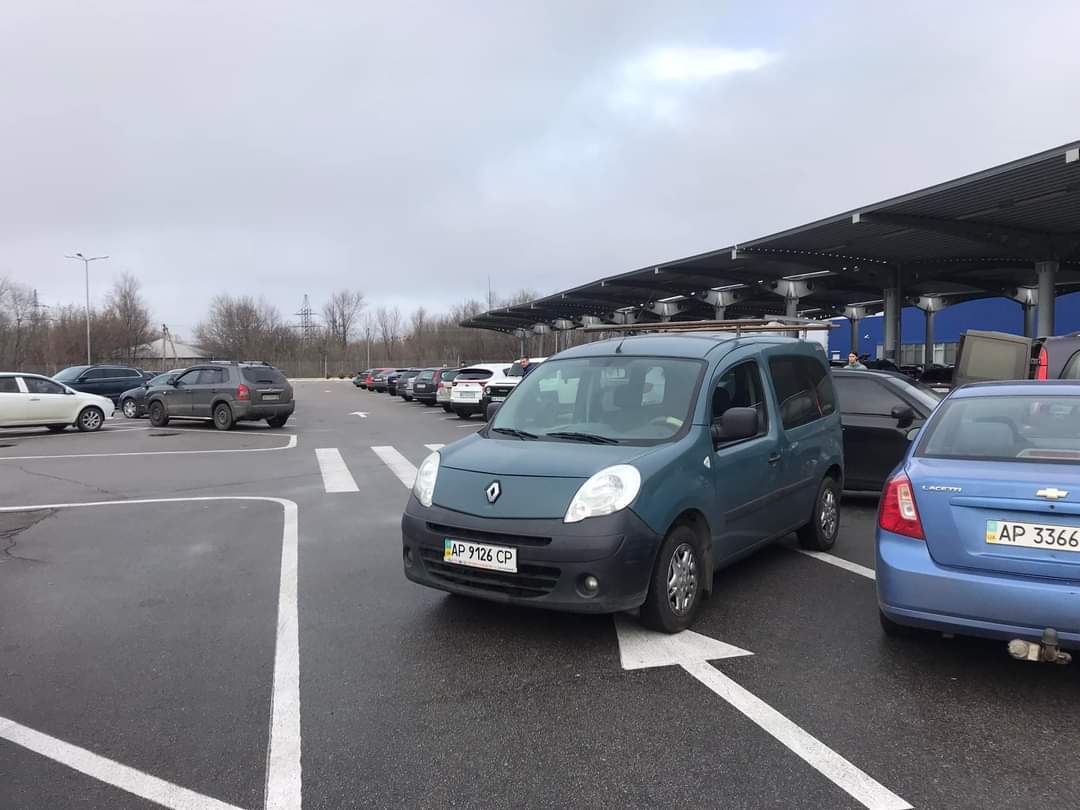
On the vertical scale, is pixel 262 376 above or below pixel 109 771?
above

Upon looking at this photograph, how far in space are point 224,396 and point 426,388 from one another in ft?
42.7

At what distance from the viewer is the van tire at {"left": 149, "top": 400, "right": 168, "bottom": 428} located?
68.0 ft

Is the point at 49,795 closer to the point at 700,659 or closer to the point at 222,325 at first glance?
the point at 700,659

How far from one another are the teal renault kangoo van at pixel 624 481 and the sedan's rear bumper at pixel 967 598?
115cm

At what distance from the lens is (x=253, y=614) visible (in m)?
5.17

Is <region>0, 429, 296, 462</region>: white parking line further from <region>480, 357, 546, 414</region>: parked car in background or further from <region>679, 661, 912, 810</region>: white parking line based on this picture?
<region>679, 661, 912, 810</region>: white parking line

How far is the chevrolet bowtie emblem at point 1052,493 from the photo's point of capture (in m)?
3.70

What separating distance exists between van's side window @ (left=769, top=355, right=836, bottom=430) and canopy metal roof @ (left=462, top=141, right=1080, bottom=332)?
1267 centimetres

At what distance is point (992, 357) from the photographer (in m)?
10.9

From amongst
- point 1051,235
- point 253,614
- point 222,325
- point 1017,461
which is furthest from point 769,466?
point 222,325

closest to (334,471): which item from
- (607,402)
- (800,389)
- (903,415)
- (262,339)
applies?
(607,402)

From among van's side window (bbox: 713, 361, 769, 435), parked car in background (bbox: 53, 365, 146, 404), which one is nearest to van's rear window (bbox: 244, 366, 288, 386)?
parked car in background (bbox: 53, 365, 146, 404)

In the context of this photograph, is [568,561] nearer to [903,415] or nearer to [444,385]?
[903,415]

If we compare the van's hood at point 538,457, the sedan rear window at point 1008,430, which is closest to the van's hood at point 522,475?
the van's hood at point 538,457
